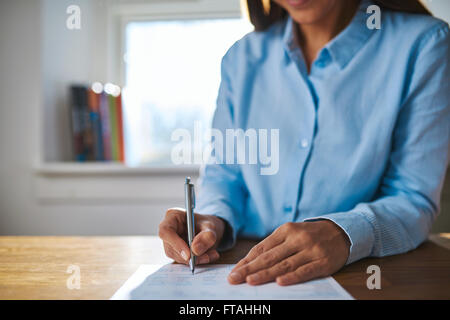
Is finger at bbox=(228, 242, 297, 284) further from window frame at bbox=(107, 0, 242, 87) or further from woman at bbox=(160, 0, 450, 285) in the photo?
window frame at bbox=(107, 0, 242, 87)

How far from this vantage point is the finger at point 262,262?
1.15ft

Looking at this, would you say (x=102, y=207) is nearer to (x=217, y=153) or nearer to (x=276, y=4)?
(x=217, y=153)

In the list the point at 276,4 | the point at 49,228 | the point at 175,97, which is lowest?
the point at 49,228

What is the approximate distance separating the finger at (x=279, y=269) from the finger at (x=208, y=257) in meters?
0.08

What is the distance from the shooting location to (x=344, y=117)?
20.2 inches

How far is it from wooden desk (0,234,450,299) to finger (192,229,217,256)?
33 millimetres

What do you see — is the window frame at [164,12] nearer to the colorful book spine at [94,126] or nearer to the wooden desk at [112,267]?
the wooden desk at [112,267]

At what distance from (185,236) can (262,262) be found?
119 mm

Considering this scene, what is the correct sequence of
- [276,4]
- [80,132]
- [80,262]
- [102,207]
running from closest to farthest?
[80,262]
[276,4]
[102,207]
[80,132]

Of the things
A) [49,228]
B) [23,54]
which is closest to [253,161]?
[49,228]

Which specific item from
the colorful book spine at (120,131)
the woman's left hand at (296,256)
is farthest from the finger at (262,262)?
the colorful book spine at (120,131)

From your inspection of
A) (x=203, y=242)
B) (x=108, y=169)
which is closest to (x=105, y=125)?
(x=108, y=169)

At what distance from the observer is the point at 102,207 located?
3.09ft

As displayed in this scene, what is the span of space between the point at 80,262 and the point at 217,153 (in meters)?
0.25
